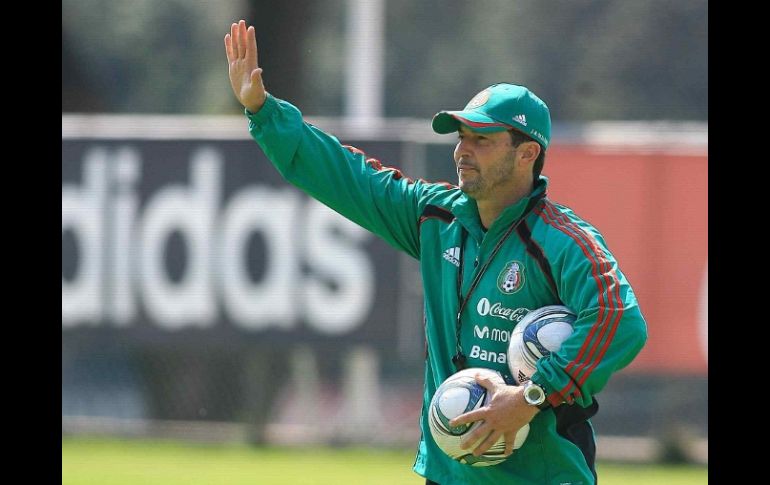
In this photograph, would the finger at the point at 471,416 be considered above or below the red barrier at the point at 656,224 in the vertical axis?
below

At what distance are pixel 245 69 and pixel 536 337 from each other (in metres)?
1.65

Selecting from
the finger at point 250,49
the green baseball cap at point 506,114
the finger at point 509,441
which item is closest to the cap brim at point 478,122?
the green baseball cap at point 506,114

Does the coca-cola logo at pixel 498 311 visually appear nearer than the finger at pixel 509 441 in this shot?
No

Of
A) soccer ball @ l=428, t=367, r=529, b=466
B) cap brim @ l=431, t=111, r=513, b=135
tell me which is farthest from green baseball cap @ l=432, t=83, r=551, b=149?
soccer ball @ l=428, t=367, r=529, b=466


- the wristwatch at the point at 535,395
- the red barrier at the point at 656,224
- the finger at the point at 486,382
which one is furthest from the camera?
the red barrier at the point at 656,224

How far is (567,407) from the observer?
16.0 feet

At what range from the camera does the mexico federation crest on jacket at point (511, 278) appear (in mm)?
4871

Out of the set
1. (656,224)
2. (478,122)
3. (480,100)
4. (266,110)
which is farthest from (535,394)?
(656,224)

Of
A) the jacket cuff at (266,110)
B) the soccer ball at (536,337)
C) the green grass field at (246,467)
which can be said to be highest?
the jacket cuff at (266,110)

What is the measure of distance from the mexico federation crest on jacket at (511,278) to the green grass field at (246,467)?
204 inches

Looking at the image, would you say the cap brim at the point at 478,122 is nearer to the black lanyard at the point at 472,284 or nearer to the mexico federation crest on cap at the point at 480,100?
the mexico federation crest on cap at the point at 480,100

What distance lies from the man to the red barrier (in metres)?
5.79

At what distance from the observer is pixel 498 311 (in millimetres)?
4910

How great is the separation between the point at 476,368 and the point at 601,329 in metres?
0.53
